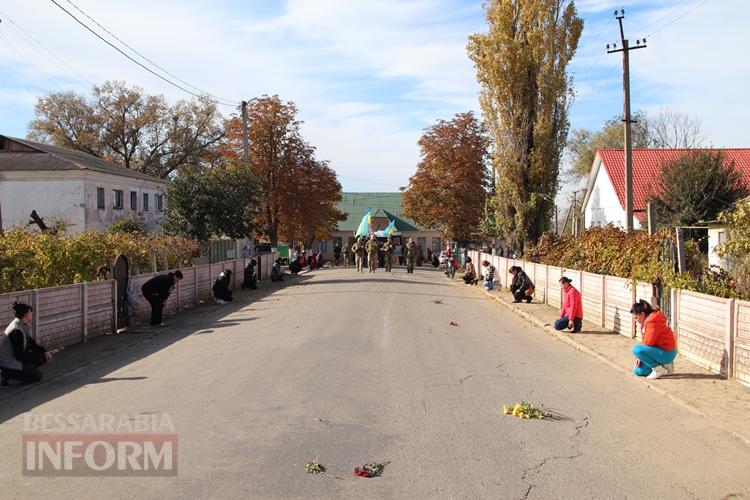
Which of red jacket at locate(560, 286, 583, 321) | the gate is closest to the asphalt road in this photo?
red jacket at locate(560, 286, 583, 321)

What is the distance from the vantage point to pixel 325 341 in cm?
1347

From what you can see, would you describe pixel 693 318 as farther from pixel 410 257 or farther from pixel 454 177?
pixel 454 177

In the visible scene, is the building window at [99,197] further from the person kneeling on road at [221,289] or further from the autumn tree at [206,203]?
the person kneeling on road at [221,289]

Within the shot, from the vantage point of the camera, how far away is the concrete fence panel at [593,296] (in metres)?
16.6

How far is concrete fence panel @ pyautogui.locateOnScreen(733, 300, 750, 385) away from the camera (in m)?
9.75

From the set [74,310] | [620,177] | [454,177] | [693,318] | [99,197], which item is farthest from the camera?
[454,177]

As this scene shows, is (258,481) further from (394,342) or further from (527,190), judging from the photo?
(527,190)

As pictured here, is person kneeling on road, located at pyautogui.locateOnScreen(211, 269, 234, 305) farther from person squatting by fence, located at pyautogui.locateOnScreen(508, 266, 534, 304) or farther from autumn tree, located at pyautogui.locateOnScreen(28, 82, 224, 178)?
autumn tree, located at pyautogui.locateOnScreen(28, 82, 224, 178)

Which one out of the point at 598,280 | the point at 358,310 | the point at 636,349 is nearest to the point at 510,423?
the point at 636,349

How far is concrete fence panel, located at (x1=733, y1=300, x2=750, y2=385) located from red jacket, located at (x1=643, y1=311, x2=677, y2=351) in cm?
85

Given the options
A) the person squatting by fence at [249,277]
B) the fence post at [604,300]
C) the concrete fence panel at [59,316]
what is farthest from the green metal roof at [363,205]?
the concrete fence panel at [59,316]

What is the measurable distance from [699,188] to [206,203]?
2065 centimetres

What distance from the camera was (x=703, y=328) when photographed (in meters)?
11.2

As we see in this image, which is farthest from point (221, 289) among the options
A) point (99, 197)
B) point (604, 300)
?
point (99, 197)
